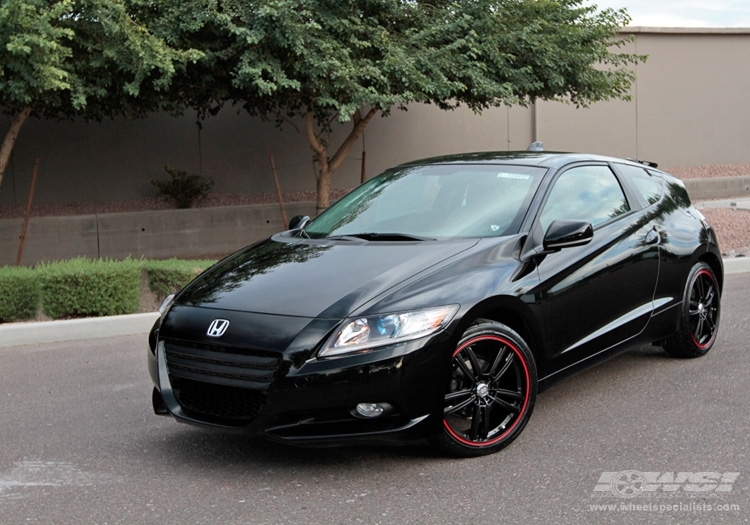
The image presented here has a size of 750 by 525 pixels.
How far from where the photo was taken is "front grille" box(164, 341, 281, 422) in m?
4.43

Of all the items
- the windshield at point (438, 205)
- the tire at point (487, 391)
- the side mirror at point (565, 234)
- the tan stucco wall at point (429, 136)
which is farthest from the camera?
the tan stucco wall at point (429, 136)

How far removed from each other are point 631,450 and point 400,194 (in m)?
2.19

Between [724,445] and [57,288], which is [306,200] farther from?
[724,445]

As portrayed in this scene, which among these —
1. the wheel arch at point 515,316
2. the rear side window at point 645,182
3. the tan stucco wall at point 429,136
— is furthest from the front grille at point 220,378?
the tan stucco wall at point 429,136

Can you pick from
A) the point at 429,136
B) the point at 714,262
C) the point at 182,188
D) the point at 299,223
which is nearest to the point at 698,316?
the point at 714,262

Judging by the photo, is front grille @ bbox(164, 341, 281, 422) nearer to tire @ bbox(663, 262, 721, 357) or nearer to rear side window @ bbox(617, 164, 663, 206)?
rear side window @ bbox(617, 164, 663, 206)

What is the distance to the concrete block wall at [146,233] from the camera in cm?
1497

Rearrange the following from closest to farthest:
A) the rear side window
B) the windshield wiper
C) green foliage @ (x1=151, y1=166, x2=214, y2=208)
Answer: the windshield wiper, the rear side window, green foliage @ (x1=151, y1=166, x2=214, y2=208)

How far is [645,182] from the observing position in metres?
6.79

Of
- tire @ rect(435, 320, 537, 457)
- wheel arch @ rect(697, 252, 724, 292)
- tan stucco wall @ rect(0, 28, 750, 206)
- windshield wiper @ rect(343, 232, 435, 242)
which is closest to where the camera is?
tire @ rect(435, 320, 537, 457)

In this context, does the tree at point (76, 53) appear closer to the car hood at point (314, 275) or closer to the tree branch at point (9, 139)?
Result: the tree branch at point (9, 139)

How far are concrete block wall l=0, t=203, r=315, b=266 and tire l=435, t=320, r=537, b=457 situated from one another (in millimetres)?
11524

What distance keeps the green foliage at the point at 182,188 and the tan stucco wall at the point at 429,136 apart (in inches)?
20.5

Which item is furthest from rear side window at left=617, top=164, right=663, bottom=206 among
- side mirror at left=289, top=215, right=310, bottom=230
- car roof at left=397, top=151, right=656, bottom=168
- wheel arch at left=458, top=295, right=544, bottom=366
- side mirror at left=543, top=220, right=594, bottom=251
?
side mirror at left=289, top=215, right=310, bottom=230
